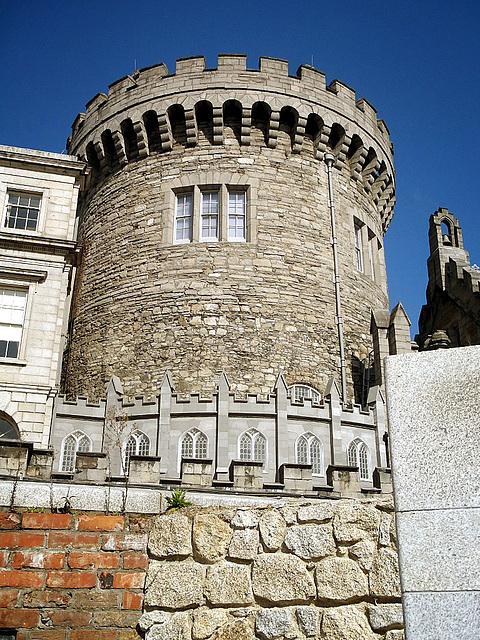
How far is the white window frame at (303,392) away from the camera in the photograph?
2048cm

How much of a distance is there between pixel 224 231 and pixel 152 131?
4.66 meters

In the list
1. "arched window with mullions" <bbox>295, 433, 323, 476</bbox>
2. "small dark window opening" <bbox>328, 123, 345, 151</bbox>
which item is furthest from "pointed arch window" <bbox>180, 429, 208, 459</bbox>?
"small dark window opening" <bbox>328, 123, 345, 151</bbox>

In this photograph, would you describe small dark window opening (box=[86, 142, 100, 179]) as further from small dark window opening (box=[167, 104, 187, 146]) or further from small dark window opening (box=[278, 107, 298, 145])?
small dark window opening (box=[278, 107, 298, 145])

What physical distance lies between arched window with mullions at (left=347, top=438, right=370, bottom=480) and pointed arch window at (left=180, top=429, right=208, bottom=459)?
11.7 feet

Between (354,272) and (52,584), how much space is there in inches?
784

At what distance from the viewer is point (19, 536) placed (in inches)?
201

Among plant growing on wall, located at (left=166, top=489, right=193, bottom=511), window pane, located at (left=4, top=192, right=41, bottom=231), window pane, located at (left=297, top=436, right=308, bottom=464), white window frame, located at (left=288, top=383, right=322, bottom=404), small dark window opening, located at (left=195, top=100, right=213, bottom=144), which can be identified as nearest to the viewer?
plant growing on wall, located at (left=166, top=489, right=193, bottom=511)

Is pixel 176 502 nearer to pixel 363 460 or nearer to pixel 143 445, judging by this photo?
pixel 143 445

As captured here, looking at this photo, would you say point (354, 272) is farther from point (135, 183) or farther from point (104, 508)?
point (104, 508)

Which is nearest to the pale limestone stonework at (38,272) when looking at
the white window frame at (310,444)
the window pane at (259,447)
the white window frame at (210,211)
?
the white window frame at (210,211)

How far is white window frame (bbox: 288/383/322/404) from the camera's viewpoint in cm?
2048

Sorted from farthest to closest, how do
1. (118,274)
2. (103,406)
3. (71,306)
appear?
(71,306) → (118,274) → (103,406)

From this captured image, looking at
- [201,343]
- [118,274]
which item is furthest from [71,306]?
[201,343]

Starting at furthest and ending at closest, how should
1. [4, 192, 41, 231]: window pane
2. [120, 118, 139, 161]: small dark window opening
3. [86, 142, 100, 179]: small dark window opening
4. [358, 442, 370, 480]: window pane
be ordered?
1. [86, 142, 100, 179]: small dark window opening
2. [120, 118, 139, 161]: small dark window opening
3. [4, 192, 41, 231]: window pane
4. [358, 442, 370, 480]: window pane
